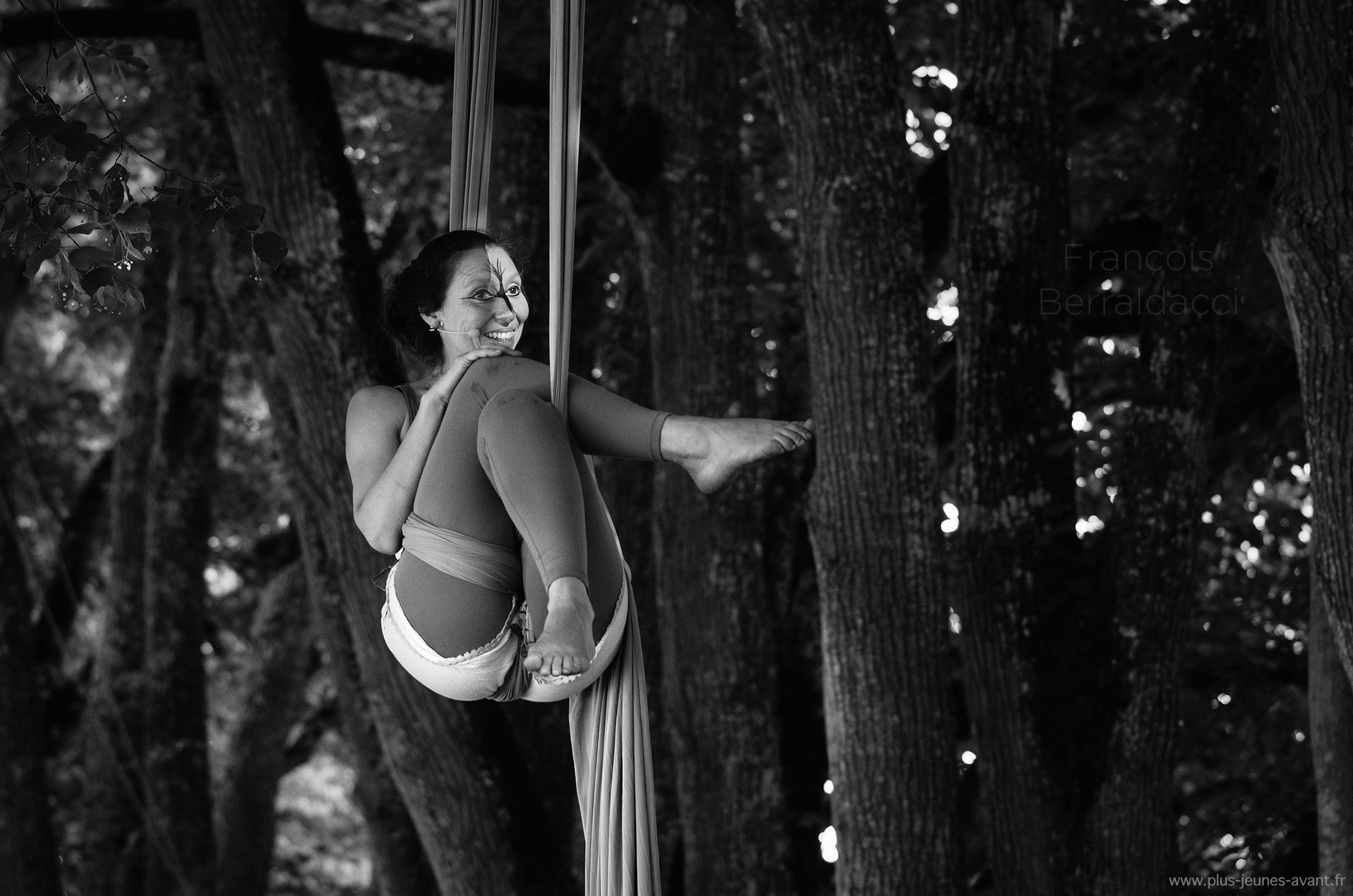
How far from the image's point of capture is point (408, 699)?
498 cm

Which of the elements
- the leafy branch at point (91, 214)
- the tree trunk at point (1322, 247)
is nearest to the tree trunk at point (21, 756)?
the leafy branch at point (91, 214)

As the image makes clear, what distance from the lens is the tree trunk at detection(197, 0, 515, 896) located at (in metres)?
4.96

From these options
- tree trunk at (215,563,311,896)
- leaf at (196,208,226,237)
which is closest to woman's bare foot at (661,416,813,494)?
leaf at (196,208,226,237)

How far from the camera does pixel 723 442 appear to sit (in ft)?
10.2

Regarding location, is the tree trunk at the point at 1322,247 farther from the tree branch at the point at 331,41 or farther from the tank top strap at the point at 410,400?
the tree branch at the point at 331,41

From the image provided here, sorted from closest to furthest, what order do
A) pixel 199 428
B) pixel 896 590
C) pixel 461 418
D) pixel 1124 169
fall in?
pixel 461 418
pixel 896 590
pixel 1124 169
pixel 199 428

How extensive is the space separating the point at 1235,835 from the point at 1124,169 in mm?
2884

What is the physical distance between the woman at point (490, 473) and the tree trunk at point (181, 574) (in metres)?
4.66

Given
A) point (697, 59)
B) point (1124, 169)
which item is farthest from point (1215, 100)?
point (1124, 169)

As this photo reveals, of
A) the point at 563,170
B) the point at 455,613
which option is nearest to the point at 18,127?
the point at 563,170

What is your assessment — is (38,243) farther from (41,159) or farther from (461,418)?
(461,418)

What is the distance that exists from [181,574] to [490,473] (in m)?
5.27

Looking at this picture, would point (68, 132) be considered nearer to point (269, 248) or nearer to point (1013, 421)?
point (269, 248)

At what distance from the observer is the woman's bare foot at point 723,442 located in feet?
10.2
